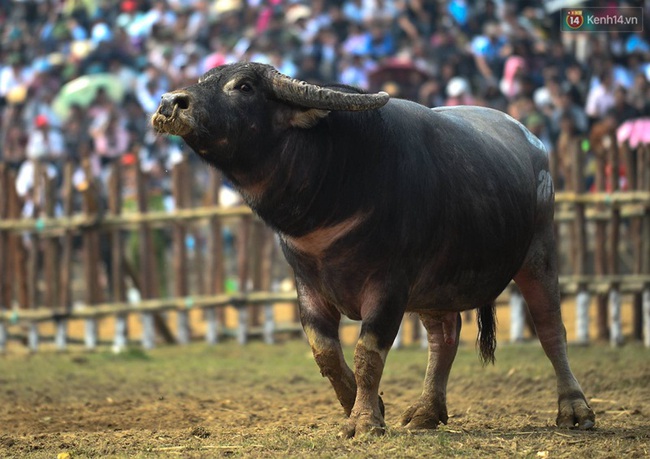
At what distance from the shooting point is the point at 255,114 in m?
5.61

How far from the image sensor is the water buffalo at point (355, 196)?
557 cm

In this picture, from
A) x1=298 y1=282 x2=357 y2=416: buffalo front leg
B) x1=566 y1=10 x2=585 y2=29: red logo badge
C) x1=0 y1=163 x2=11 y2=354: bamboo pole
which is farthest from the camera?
x1=0 y1=163 x2=11 y2=354: bamboo pole

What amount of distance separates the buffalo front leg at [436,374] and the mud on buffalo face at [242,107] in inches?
67.2

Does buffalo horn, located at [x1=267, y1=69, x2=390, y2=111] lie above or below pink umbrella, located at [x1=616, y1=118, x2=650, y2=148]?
below

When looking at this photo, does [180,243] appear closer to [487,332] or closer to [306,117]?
[487,332]

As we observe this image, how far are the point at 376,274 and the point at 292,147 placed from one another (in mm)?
737

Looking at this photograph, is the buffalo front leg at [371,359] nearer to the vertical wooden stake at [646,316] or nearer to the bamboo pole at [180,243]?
the vertical wooden stake at [646,316]

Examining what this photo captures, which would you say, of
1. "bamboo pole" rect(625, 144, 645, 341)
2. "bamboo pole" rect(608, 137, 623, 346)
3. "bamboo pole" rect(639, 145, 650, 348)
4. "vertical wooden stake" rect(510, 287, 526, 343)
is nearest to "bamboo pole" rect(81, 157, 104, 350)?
"vertical wooden stake" rect(510, 287, 526, 343)

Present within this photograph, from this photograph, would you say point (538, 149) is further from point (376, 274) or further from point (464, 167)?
point (376, 274)

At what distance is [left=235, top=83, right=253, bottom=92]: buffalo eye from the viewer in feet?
18.5

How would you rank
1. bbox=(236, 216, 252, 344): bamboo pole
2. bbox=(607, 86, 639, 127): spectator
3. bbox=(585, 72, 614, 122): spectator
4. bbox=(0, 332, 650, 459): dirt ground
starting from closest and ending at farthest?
bbox=(0, 332, 650, 459): dirt ground < bbox=(236, 216, 252, 344): bamboo pole < bbox=(607, 86, 639, 127): spectator < bbox=(585, 72, 614, 122): spectator

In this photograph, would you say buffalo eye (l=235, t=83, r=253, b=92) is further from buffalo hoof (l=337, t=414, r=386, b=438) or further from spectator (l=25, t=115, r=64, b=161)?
spectator (l=25, t=115, r=64, b=161)

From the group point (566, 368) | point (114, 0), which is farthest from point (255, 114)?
point (114, 0)

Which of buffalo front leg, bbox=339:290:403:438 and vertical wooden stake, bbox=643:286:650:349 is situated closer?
buffalo front leg, bbox=339:290:403:438
